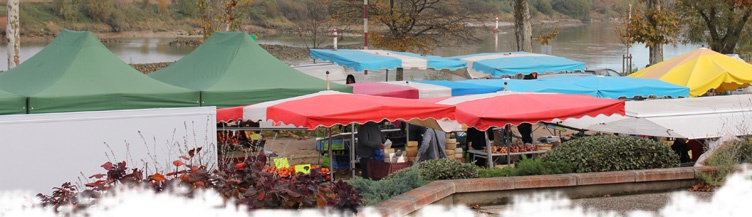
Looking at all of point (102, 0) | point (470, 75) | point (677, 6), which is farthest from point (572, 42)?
point (470, 75)

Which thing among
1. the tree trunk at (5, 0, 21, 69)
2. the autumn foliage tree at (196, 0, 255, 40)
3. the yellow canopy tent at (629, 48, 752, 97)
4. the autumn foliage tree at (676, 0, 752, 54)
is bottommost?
the yellow canopy tent at (629, 48, 752, 97)

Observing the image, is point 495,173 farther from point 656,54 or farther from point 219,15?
point 656,54

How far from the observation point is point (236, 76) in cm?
1441

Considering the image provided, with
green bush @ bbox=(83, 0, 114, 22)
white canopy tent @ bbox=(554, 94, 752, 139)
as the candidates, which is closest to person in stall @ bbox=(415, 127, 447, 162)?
white canopy tent @ bbox=(554, 94, 752, 139)

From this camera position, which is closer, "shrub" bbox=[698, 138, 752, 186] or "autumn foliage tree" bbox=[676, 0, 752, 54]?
"shrub" bbox=[698, 138, 752, 186]

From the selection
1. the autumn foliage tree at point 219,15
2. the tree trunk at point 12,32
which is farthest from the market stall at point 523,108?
the autumn foliage tree at point 219,15

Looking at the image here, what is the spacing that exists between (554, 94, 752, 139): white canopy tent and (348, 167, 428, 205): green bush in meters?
4.89

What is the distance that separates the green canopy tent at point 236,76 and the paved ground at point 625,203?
5453mm

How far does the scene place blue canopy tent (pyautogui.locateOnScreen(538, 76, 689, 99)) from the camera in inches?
652

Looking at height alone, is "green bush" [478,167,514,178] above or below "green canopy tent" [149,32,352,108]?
below

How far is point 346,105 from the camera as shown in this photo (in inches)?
470

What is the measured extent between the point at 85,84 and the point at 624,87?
8973 millimetres

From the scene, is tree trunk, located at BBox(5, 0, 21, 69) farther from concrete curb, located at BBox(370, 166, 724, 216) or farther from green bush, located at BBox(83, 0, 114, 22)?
green bush, located at BBox(83, 0, 114, 22)

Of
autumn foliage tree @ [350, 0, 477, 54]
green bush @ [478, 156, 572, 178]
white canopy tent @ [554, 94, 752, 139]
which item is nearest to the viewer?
green bush @ [478, 156, 572, 178]
